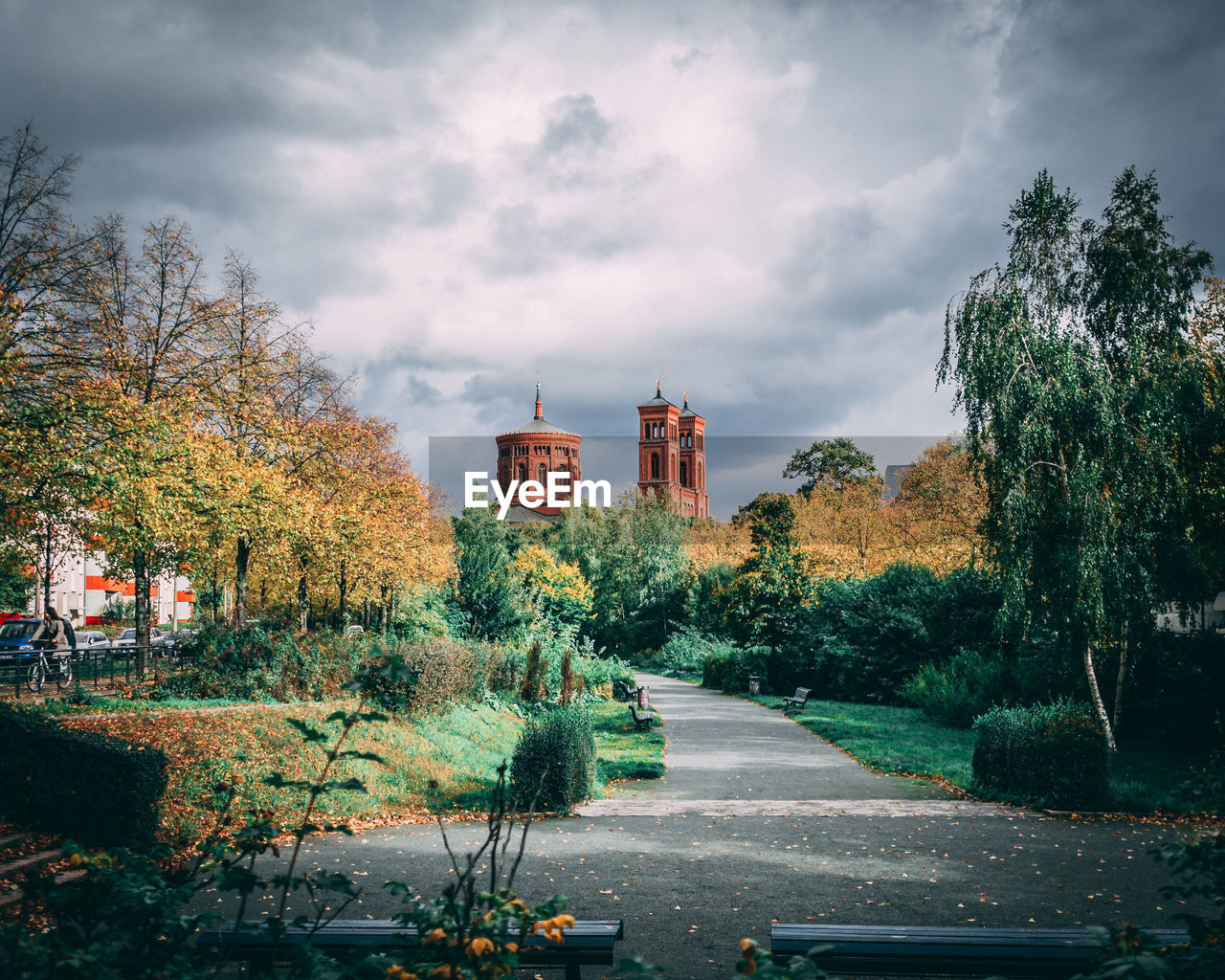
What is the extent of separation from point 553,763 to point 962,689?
1221cm

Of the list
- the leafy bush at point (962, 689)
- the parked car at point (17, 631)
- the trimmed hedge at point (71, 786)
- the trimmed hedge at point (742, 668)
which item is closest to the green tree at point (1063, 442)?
the leafy bush at point (962, 689)

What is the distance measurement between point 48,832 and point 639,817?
5802mm

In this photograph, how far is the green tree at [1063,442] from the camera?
11.8 m

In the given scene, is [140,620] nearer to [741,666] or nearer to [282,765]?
[282,765]

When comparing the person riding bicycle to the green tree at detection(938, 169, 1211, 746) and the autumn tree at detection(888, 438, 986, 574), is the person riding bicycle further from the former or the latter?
the autumn tree at detection(888, 438, 986, 574)

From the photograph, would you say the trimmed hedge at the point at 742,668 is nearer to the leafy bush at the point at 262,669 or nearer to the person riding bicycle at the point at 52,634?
the leafy bush at the point at 262,669

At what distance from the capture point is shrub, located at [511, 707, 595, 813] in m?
9.86

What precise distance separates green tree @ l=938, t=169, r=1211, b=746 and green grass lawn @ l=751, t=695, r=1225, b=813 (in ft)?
3.98

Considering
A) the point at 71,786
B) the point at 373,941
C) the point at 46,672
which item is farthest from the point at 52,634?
the point at 373,941

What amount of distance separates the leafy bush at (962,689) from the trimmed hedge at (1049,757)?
22.4 feet

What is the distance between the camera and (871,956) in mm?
4098

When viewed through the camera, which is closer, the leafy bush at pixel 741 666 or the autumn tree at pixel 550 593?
the autumn tree at pixel 550 593

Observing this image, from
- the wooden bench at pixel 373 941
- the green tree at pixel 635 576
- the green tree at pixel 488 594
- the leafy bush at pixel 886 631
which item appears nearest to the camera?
the wooden bench at pixel 373 941

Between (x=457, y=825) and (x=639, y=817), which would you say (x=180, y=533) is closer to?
(x=457, y=825)
